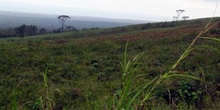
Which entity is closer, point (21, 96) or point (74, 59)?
point (21, 96)

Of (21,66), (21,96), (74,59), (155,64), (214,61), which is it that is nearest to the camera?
(21,96)

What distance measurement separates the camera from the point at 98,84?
27.3 feet

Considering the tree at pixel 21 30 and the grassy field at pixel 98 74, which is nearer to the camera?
the grassy field at pixel 98 74

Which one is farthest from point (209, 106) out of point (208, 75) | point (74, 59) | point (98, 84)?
point (74, 59)

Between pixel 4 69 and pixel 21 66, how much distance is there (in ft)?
2.74

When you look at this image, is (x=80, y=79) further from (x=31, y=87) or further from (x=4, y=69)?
(x=4, y=69)

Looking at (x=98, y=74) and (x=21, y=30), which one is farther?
(x=21, y=30)

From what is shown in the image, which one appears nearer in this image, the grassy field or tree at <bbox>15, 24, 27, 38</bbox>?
the grassy field

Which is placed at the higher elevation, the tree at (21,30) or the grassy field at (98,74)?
the grassy field at (98,74)

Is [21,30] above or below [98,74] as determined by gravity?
below

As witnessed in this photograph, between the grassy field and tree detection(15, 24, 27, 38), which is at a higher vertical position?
the grassy field

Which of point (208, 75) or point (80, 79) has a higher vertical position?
point (208, 75)

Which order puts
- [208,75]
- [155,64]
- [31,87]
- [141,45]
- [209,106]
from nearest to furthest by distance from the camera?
1. [209,106]
2. [208,75]
3. [31,87]
4. [155,64]
5. [141,45]

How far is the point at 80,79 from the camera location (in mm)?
9445
